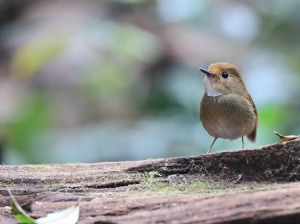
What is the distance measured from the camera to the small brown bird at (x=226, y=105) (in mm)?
3586

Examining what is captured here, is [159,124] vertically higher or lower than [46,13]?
lower

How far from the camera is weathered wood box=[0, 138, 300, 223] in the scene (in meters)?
1.77

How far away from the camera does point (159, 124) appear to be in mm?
5367

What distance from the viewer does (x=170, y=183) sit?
2.43 meters

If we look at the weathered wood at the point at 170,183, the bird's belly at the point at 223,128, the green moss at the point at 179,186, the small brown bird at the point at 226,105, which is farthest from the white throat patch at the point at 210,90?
the green moss at the point at 179,186

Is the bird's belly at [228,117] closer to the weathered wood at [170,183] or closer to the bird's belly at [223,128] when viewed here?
the bird's belly at [223,128]

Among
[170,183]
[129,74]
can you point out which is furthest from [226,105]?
[129,74]

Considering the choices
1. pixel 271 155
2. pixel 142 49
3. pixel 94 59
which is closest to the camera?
pixel 271 155

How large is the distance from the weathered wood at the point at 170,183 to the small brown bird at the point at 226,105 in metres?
1.16

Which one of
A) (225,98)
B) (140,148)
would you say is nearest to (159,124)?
(140,148)

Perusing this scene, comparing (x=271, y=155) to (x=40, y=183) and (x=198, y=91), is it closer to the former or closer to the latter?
(x=40, y=183)

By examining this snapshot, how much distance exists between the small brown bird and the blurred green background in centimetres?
120

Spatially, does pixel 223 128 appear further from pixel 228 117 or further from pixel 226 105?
pixel 226 105

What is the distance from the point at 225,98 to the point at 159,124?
1.88 m
